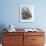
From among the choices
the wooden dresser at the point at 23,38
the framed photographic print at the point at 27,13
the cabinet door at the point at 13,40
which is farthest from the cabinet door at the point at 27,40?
the framed photographic print at the point at 27,13

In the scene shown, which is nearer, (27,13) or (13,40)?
(13,40)

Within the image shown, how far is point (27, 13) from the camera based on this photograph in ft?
13.6

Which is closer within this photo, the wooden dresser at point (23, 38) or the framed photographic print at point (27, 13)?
the wooden dresser at point (23, 38)

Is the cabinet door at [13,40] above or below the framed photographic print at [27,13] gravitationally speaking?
below

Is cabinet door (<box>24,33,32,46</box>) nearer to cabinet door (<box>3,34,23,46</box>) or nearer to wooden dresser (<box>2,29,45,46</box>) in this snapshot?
wooden dresser (<box>2,29,45,46</box>)

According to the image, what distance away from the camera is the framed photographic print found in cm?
412

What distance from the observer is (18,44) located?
12.0ft

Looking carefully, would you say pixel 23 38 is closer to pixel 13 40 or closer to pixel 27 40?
pixel 27 40

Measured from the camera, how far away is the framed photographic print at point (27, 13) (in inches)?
A: 162

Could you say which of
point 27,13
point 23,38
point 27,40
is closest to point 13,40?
point 23,38

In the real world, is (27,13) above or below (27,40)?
above

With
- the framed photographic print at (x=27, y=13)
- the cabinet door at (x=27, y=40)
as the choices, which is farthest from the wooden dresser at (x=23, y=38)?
the framed photographic print at (x=27, y=13)

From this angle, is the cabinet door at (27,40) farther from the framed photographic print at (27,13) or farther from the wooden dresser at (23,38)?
the framed photographic print at (27,13)

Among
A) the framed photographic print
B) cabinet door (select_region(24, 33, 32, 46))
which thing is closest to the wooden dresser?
cabinet door (select_region(24, 33, 32, 46))
